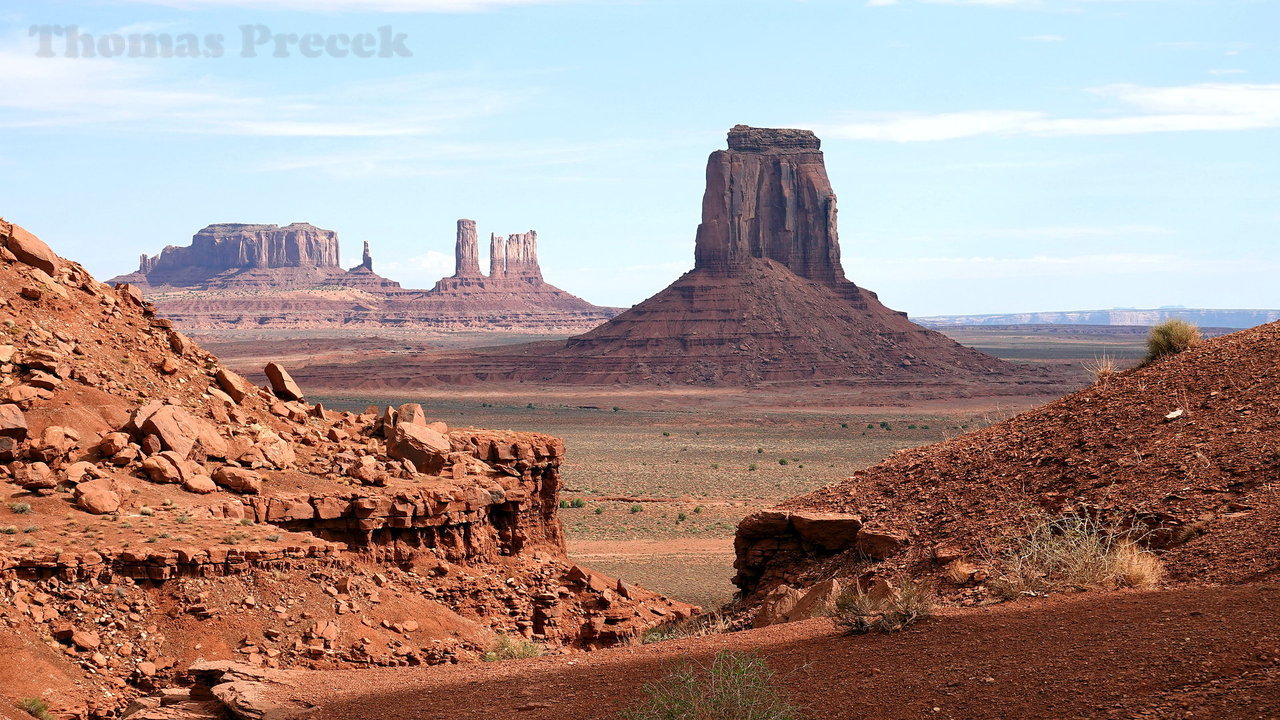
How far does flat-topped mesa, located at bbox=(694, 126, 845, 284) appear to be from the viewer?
443ft

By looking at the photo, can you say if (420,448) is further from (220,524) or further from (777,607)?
(777,607)

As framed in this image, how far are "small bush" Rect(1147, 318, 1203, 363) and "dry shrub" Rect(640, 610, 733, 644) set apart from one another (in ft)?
22.4

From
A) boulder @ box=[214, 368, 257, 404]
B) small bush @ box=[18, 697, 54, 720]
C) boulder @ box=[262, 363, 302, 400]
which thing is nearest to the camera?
small bush @ box=[18, 697, 54, 720]

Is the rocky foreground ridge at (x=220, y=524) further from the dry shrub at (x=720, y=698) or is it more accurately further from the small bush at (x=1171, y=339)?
the small bush at (x=1171, y=339)

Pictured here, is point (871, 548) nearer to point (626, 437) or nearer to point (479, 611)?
point (479, 611)

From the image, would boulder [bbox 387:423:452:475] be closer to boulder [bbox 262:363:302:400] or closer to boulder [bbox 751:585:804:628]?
boulder [bbox 262:363:302:400]

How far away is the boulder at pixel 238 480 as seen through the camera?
16.0 meters

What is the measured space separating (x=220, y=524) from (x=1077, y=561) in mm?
9540

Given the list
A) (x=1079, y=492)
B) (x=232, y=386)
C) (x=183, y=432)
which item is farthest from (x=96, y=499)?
(x=1079, y=492)

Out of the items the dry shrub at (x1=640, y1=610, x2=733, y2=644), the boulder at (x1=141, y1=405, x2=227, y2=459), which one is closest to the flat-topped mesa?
the boulder at (x1=141, y1=405, x2=227, y2=459)

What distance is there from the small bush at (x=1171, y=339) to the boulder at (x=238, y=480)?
38.7 ft

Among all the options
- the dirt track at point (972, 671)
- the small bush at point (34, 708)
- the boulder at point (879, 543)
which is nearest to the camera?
the dirt track at point (972, 671)

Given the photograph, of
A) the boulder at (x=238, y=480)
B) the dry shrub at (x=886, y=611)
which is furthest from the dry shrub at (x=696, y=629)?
the boulder at (x=238, y=480)

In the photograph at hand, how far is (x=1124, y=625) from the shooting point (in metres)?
9.28
